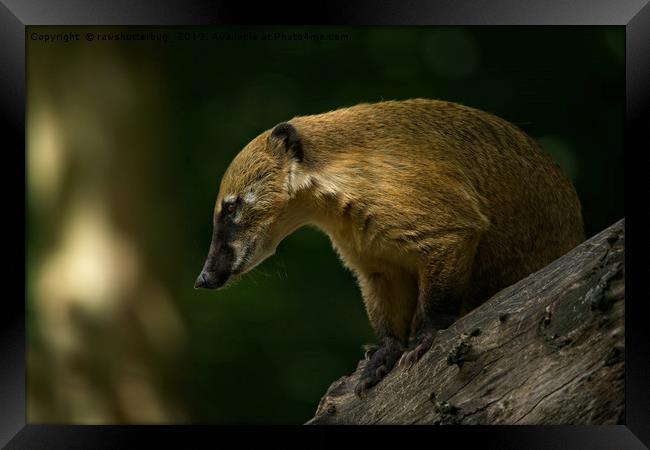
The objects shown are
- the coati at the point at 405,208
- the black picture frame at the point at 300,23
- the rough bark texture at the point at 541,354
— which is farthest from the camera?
the coati at the point at 405,208

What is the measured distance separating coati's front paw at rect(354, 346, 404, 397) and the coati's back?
25.3 inches

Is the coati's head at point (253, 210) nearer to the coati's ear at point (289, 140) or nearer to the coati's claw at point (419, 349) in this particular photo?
the coati's ear at point (289, 140)

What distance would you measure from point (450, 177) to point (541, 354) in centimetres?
130

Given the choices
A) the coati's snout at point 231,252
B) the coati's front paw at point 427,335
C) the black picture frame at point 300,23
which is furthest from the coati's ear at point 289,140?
the coati's front paw at point 427,335

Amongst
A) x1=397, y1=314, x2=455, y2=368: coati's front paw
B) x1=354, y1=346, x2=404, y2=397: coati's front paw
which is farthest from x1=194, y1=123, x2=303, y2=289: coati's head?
x1=397, y1=314, x2=455, y2=368: coati's front paw

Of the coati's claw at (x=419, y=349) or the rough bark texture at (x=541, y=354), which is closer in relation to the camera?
the rough bark texture at (x=541, y=354)

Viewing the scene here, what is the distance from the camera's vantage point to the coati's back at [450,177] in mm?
5383

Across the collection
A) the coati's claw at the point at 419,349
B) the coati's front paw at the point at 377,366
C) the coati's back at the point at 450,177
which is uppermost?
the coati's back at the point at 450,177

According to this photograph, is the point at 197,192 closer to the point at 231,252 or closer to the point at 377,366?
the point at 231,252

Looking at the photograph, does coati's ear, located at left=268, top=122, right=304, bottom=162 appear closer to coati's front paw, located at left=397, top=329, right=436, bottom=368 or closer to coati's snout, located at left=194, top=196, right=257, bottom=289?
coati's snout, located at left=194, top=196, right=257, bottom=289

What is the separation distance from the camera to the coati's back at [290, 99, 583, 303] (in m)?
5.38

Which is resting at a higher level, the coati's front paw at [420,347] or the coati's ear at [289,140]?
the coati's ear at [289,140]

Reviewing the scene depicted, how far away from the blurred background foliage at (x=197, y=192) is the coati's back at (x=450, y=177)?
0.32m

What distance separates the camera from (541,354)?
479 centimetres
